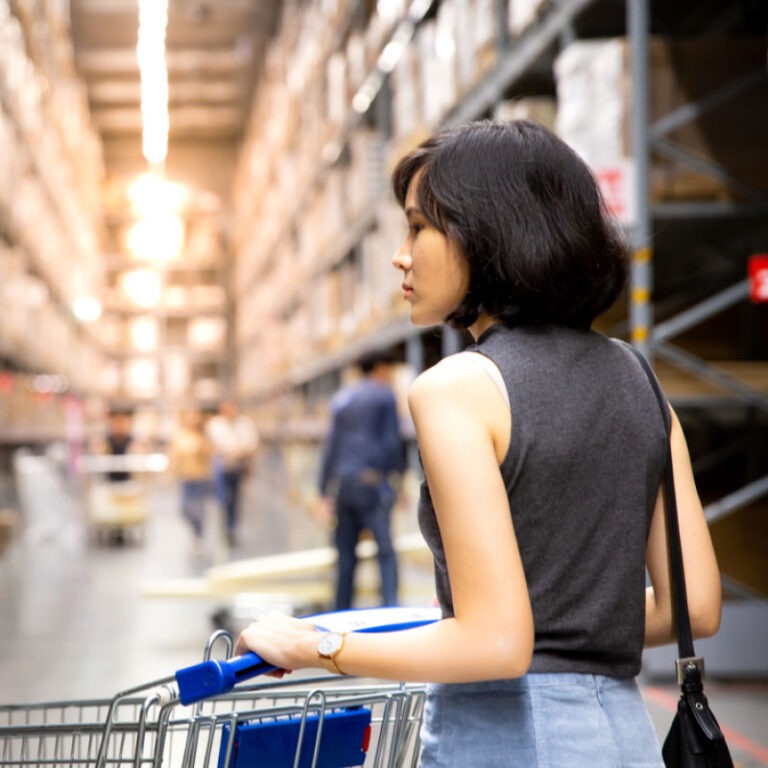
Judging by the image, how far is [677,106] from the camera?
5859mm

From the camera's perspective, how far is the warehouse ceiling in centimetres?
2242

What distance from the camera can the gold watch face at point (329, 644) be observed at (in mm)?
1452

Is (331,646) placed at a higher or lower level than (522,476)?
lower

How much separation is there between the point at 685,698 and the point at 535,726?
247mm

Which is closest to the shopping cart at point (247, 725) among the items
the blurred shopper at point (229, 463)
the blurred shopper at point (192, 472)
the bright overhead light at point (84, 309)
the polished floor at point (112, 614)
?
the polished floor at point (112, 614)

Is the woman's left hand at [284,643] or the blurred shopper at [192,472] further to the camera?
the blurred shopper at [192,472]

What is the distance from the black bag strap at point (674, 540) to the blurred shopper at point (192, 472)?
11.2 metres

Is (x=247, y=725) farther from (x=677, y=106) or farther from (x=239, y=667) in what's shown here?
(x=677, y=106)

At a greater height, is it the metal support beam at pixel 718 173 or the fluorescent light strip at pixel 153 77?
the fluorescent light strip at pixel 153 77

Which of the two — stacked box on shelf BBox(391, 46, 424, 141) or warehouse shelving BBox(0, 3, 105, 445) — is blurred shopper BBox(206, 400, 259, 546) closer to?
warehouse shelving BBox(0, 3, 105, 445)

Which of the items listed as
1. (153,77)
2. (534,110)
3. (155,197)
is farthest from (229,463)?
(155,197)

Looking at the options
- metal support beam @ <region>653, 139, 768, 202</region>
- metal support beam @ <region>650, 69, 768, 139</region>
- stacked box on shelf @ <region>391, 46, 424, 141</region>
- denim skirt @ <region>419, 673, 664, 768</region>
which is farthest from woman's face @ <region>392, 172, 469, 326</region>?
stacked box on shelf @ <region>391, 46, 424, 141</region>

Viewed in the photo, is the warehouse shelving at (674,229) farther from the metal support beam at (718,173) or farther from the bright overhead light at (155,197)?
the bright overhead light at (155,197)

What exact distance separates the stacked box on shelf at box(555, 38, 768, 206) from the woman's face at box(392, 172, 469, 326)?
4.26m
